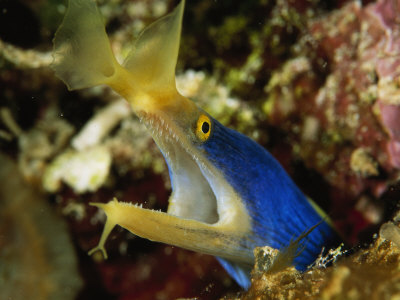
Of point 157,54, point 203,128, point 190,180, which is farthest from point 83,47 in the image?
point 190,180

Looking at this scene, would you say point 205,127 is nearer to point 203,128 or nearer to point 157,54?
point 203,128

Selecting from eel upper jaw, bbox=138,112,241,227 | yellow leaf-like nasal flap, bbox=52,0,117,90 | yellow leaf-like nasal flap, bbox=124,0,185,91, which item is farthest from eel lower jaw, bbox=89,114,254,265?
yellow leaf-like nasal flap, bbox=52,0,117,90

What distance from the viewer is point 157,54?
134cm

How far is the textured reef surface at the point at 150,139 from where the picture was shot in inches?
98.7

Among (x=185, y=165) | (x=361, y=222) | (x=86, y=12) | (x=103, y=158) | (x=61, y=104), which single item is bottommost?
(x=361, y=222)

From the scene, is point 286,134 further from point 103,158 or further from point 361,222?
point 103,158

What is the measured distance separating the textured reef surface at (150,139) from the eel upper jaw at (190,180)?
101 centimetres

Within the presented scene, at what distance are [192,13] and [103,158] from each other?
5.14ft

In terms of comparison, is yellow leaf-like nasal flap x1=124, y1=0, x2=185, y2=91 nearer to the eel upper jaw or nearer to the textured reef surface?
the eel upper jaw

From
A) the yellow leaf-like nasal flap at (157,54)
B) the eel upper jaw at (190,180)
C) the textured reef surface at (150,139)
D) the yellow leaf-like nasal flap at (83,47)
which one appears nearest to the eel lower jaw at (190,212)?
the eel upper jaw at (190,180)

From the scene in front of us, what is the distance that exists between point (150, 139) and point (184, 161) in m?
1.36

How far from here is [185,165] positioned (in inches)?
63.6

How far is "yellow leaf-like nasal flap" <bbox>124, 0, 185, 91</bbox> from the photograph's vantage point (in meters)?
1.34

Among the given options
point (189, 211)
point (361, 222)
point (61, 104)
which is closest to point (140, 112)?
point (189, 211)
